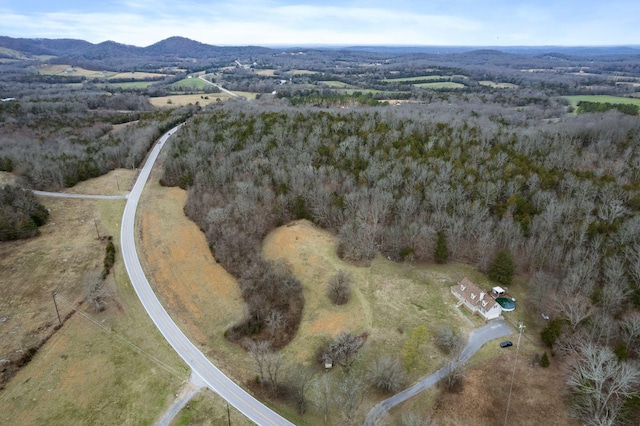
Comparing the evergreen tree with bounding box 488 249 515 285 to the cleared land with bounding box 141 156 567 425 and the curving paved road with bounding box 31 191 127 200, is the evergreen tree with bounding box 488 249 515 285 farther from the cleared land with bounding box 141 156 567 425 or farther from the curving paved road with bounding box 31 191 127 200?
the curving paved road with bounding box 31 191 127 200

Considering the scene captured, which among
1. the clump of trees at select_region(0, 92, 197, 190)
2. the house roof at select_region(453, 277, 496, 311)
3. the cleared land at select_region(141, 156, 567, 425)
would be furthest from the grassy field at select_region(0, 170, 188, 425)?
the house roof at select_region(453, 277, 496, 311)

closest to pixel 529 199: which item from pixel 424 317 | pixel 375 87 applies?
pixel 424 317

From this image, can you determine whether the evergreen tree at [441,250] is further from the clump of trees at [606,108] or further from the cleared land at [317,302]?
the clump of trees at [606,108]

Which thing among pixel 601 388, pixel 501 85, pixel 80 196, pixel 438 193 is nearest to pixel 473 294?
pixel 601 388

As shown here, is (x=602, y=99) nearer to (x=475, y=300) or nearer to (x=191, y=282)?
(x=475, y=300)

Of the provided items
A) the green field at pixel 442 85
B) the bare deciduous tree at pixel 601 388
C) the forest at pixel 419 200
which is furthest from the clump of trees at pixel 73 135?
the green field at pixel 442 85

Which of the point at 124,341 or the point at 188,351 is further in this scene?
the point at 124,341

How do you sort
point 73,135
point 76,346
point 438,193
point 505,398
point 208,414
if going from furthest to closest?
point 73,135
point 438,193
point 76,346
point 505,398
point 208,414
